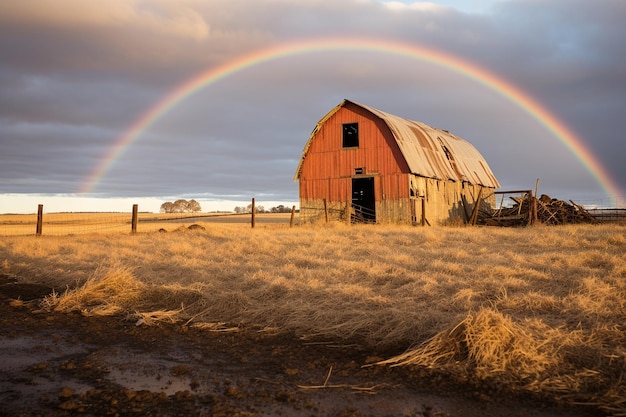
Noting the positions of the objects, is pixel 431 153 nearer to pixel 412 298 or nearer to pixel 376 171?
pixel 376 171

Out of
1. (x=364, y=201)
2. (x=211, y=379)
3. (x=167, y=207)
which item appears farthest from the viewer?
(x=167, y=207)

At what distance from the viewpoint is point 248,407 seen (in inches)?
153

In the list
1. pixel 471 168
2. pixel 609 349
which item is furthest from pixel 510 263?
pixel 471 168

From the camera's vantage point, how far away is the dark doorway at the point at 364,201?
26.8m

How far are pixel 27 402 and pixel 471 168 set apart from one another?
32.5 metres

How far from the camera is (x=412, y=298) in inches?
301

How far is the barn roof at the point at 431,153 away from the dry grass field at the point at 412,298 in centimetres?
1197

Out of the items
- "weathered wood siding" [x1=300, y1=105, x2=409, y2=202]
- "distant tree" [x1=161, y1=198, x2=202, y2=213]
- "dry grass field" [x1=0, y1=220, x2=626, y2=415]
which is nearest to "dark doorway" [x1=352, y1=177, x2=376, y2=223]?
"weathered wood siding" [x1=300, y1=105, x2=409, y2=202]

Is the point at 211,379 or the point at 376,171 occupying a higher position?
the point at 376,171

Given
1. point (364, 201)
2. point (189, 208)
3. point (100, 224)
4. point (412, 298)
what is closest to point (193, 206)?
point (189, 208)

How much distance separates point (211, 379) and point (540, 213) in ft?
83.3

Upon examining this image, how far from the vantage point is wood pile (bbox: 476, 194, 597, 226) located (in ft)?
84.4

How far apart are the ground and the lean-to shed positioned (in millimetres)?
19582

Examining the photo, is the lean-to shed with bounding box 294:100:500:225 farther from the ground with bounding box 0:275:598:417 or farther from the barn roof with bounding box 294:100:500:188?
the ground with bounding box 0:275:598:417
